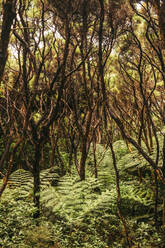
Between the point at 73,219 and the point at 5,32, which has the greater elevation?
the point at 5,32

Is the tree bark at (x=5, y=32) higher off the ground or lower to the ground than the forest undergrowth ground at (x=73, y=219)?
higher

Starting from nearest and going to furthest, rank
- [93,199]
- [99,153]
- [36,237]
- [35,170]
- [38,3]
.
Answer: [36,237], [93,199], [35,170], [38,3], [99,153]

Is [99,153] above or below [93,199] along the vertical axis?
above

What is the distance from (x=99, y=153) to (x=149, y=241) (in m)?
2.78

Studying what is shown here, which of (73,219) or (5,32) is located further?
(73,219)

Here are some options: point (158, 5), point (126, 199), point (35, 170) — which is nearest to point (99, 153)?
point (126, 199)

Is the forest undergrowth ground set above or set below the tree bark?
below

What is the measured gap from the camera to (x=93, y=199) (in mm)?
2664

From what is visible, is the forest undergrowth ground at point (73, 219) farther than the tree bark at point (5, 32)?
Yes

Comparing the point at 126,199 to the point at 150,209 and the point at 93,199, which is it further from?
the point at 93,199

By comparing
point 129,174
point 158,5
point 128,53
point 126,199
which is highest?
point 128,53

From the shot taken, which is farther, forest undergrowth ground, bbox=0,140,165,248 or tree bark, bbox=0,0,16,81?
forest undergrowth ground, bbox=0,140,165,248

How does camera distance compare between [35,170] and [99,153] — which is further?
[99,153]

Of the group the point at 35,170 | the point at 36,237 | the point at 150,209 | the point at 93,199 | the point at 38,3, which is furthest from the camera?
the point at 38,3
